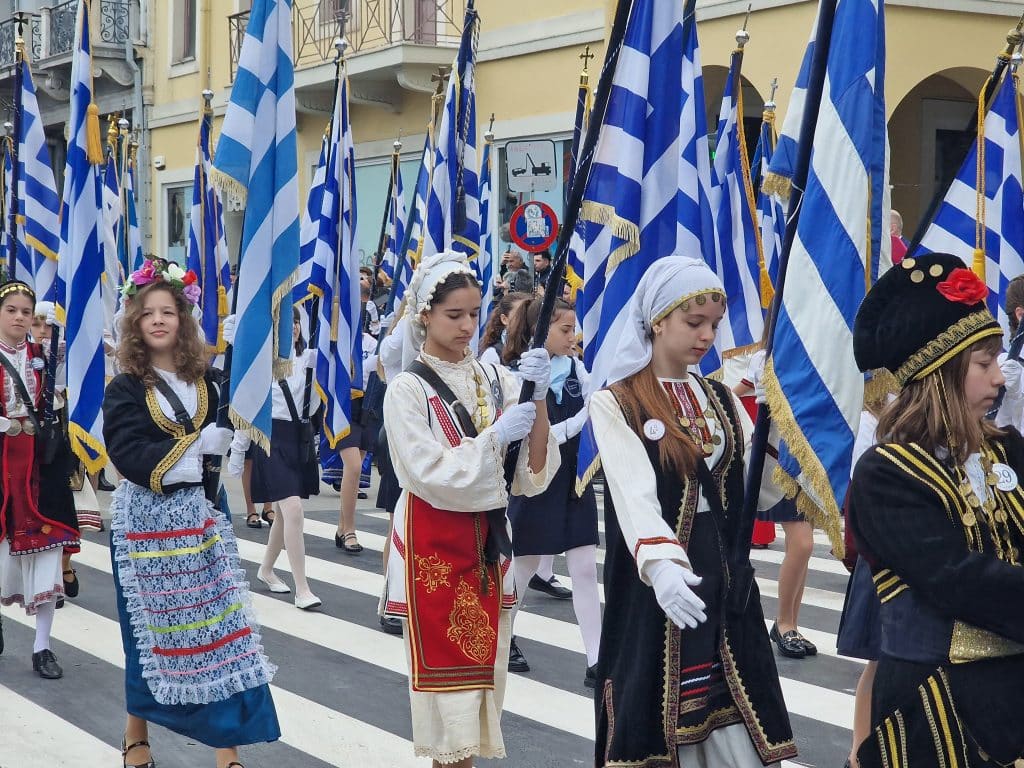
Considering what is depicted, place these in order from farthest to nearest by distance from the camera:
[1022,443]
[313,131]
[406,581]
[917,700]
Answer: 1. [313,131]
2. [406,581]
3. [1022,443]
4. [917,700]

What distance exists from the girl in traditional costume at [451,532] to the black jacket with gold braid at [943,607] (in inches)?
67.2

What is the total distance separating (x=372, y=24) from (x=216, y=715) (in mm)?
18626

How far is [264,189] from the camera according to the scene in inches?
240

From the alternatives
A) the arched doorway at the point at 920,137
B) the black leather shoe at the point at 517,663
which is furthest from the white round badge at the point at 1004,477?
the arched doorway at the point at 920,137

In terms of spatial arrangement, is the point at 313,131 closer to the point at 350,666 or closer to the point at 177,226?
the point at 177,226

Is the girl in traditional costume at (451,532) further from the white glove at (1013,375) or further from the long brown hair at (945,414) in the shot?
the white glove at (1013,375)

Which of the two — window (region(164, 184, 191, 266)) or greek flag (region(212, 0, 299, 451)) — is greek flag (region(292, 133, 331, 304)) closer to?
greek flag (region(212, 0, 299, 451))

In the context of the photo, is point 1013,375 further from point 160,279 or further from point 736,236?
point 160,279

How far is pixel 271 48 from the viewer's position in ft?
20.9

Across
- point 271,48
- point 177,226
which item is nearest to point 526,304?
point 271,48

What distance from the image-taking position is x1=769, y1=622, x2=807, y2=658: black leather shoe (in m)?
7.43

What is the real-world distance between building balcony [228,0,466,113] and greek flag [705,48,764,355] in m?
12.2

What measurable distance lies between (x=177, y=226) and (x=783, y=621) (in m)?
24.2

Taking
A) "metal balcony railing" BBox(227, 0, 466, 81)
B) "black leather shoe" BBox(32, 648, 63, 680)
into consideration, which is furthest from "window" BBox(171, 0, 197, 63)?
"black leather shoe" BBox(32, 648, 63, 680)
